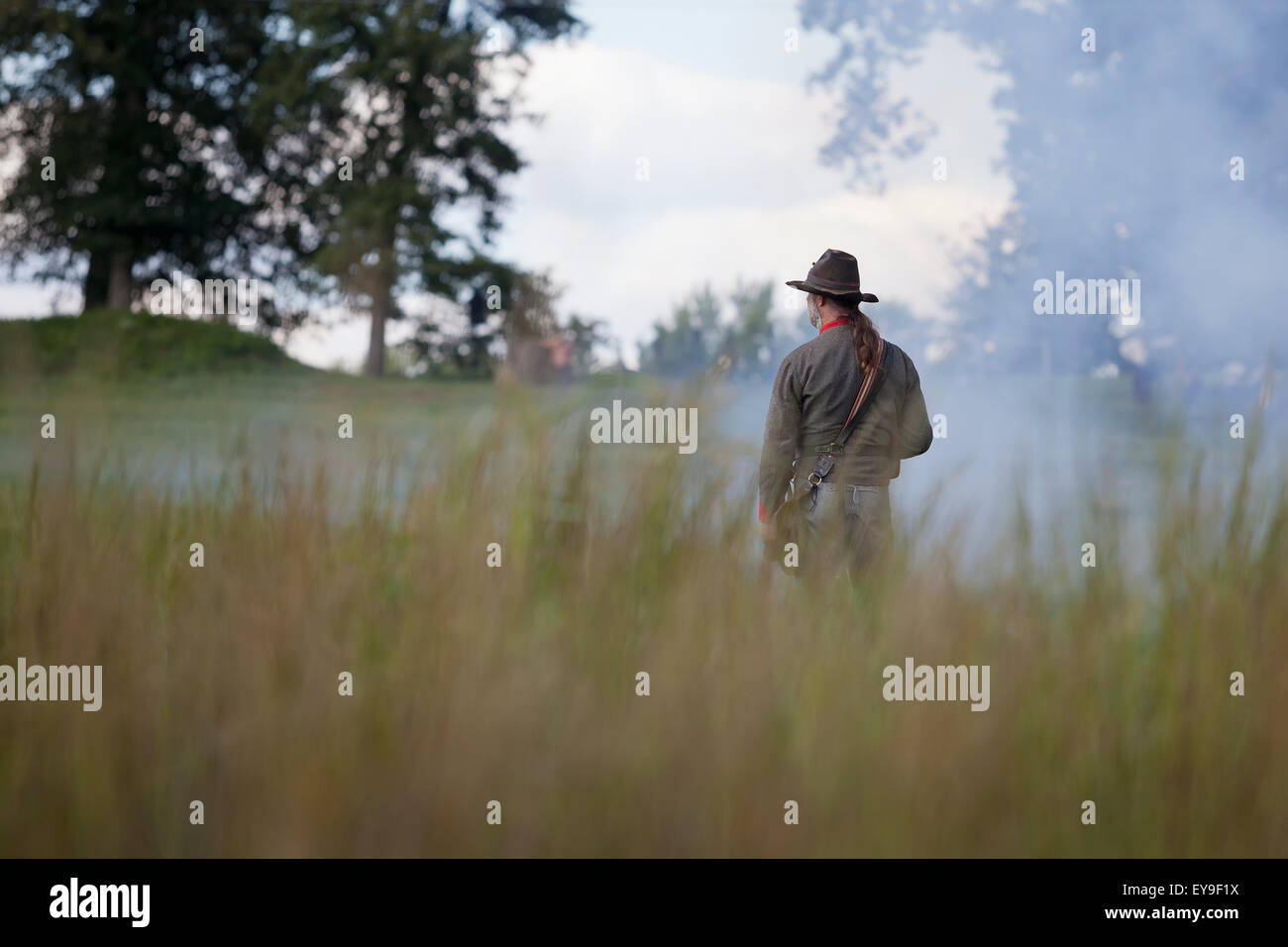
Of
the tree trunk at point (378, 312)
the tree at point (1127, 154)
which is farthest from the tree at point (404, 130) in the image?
the tree at point (1127, 154)

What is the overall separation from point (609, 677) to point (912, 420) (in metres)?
1.97

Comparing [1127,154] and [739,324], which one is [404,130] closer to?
[739,324]

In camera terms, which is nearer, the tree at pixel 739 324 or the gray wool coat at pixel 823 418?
the gray wool coat at pixel 823 418

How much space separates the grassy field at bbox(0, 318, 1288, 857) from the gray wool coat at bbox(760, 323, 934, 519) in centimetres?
38

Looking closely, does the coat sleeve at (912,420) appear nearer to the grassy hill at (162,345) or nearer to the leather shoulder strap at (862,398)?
the leather shoulder strap at (862,398)

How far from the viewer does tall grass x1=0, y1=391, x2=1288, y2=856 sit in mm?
2443

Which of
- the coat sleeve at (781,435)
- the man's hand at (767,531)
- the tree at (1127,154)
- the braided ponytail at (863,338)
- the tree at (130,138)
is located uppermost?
the tree at (130,138)

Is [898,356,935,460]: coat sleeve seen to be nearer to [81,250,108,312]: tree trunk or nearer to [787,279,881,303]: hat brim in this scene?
[787,279,881,303]: hat brim

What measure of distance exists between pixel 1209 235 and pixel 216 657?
33.0 feet

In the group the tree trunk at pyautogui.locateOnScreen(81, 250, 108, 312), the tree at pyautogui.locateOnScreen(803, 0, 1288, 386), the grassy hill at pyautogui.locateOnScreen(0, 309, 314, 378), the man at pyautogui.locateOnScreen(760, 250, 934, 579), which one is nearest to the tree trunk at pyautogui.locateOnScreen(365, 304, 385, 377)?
the grassy hill at pyautogui.locateOnScreen(0, 309, 314, 378)

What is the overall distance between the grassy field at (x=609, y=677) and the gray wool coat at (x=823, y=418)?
0.38 metres

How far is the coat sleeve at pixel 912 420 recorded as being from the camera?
4.25 m
